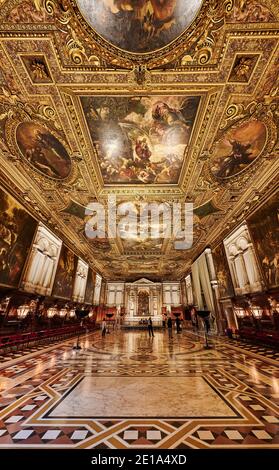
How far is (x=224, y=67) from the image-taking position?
201 inches

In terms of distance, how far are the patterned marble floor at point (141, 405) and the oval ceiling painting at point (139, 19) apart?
6.93 metres

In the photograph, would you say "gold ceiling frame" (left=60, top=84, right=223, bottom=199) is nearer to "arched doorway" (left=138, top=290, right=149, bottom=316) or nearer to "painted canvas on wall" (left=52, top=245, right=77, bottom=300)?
"painted canvas on wall" (left=52, top=245, right=77, bottom=300)

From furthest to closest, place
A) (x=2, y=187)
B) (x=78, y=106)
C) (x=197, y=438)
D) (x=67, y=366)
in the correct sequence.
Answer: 1. (x=2, y=187)
2. (x=67, y=366)
3. (x=78, y=106)
4. (x=197, y=438)

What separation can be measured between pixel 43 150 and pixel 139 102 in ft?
12.7

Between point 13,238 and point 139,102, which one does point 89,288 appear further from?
point 139,102

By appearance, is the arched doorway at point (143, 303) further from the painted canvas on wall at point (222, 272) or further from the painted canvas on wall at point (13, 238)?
the painted canvas on wall at point (13, 238)

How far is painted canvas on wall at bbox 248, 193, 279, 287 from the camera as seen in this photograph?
27.4 ft

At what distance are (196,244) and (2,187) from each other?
1283 centimetres

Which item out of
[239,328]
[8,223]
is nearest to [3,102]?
[8,223]

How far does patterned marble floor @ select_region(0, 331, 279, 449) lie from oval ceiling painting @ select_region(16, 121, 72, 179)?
6.97 m

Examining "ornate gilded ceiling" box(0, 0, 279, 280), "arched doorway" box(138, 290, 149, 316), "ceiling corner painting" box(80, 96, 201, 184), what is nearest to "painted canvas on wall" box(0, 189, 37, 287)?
"ornate gilded ceiling" box(0, 0, 279, 280)

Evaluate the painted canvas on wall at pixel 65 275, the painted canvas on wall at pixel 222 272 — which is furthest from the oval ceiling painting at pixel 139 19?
the painted canvas on wall at pixel 65 275
